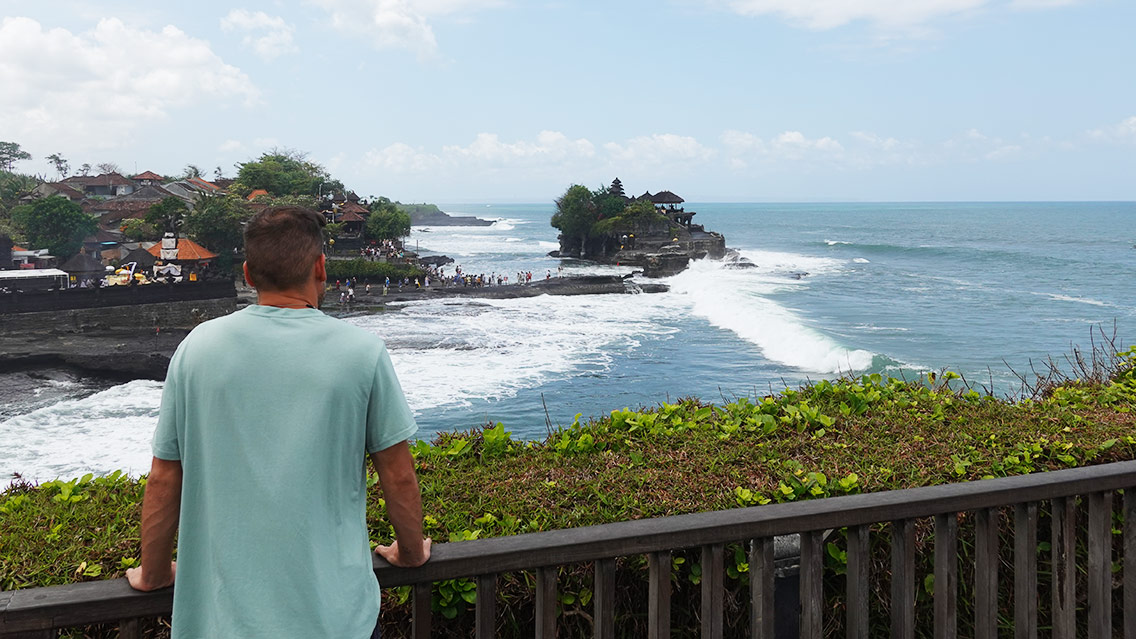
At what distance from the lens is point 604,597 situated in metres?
1.94

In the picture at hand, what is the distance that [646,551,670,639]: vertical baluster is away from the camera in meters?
1.96

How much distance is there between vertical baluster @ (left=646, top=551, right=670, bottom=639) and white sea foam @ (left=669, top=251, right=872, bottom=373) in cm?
678

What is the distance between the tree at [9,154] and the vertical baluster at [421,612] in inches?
3889

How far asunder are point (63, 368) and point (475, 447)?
89.7 ft

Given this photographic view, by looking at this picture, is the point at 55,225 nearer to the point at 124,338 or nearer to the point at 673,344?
the point at 124,338

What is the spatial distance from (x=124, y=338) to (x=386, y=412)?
32.4 metres

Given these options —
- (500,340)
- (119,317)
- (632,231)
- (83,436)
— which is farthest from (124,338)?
(632,231)

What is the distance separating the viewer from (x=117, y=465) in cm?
1480

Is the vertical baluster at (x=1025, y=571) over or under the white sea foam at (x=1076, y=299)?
over

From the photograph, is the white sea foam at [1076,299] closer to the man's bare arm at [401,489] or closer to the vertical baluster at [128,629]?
the man's bare arm at [401,489]

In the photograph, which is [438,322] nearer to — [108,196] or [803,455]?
[803,455]

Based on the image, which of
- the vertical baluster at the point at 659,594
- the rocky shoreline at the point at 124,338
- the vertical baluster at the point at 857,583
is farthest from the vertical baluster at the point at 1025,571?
the rocky shoreline at the point at 124,338

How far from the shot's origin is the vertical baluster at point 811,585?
2.07m

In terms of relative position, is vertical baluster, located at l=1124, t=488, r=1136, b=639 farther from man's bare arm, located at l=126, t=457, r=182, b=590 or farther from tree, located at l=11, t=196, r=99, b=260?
tree, located at l=11, t=196, r=99, b=260
